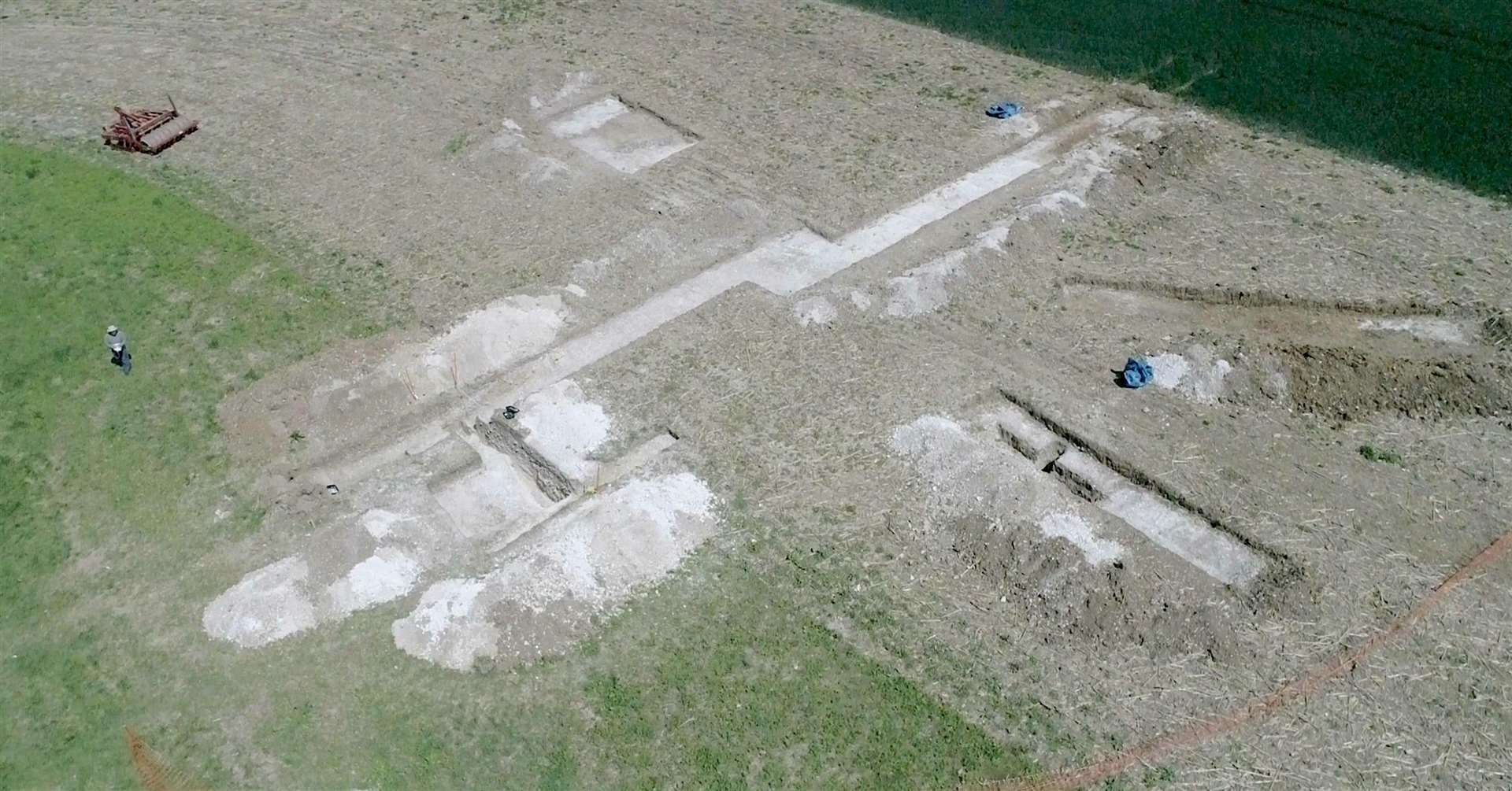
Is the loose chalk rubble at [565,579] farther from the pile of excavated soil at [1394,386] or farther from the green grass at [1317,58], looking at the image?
the green grass at [1317,58]

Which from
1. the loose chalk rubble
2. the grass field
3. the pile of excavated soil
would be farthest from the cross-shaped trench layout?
the pile of excavated soil

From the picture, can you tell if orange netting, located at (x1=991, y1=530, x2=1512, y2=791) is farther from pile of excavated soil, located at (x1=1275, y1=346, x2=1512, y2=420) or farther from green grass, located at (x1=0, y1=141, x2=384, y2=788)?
green grass, located at (x1=0, y1=141, x2=384, y2=788)

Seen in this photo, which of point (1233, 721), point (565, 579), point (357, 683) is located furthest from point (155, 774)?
point (1233, 721)

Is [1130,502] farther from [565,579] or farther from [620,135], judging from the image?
[620,135]

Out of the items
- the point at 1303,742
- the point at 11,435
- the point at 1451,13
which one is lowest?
the point at 11,435

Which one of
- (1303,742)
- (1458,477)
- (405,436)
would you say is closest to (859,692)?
(1303,742)

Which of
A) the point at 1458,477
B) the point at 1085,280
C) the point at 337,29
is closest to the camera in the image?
the point at 1458,477

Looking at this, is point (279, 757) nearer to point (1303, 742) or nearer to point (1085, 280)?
point (1303, 742)
